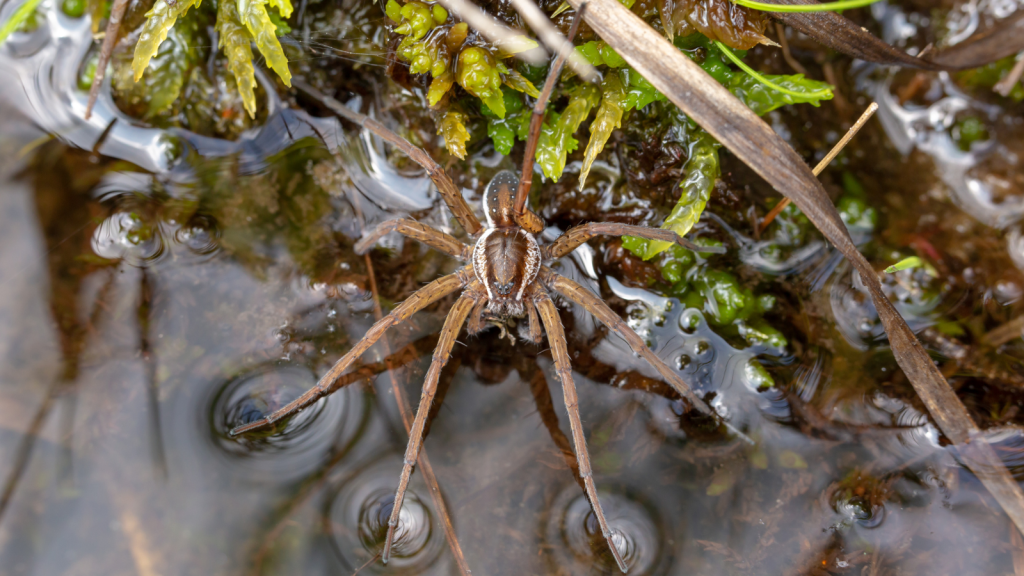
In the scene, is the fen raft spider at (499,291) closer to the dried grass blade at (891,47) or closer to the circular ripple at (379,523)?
the circular ripple at (379,523)

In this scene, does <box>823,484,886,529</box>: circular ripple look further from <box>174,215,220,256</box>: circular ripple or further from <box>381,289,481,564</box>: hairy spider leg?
<box>174,215,220,256</box>: circular ripple

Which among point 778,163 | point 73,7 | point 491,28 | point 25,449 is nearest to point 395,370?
point 491,28

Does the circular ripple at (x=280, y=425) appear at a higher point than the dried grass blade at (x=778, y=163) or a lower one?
lower

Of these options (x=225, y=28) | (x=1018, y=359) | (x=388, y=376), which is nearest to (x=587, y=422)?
(x=388, y=376)

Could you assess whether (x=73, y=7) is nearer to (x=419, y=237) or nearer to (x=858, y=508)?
(x=419, y=237)

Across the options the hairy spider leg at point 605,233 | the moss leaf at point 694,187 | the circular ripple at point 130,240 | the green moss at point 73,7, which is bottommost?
the circular ripple at point 130,240

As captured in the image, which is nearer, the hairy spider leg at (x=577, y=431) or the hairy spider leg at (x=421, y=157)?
the hairy spider leg at (x=577, y=431)

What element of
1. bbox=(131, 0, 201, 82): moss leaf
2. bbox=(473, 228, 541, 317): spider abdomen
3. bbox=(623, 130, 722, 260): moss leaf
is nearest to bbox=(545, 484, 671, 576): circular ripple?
bbox=(473, 228, 541, 317): spider abdomen

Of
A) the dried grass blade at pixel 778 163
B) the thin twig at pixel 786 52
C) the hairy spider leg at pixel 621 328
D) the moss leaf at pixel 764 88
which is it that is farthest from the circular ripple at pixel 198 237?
the thin twig at pixel 786 52
